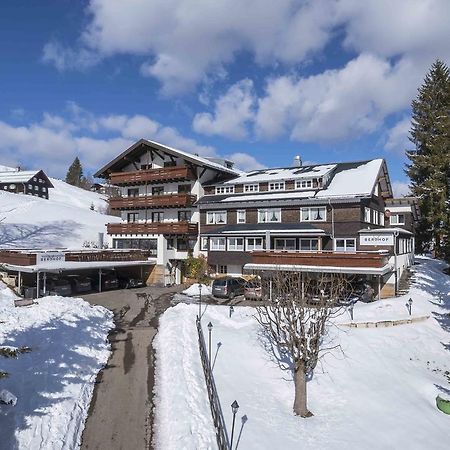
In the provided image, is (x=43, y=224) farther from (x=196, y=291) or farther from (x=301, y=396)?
(x=301, y=396)

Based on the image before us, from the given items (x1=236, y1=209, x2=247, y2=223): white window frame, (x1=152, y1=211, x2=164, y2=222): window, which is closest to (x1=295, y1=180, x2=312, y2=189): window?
(x1=236, y1=209, x2=247, y2=223): white window frame

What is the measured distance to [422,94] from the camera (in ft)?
171

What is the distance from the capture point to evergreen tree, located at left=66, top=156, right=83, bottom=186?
144875 mm

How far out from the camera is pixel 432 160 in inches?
1609

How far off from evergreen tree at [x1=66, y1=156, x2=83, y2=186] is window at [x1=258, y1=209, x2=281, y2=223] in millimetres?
121805

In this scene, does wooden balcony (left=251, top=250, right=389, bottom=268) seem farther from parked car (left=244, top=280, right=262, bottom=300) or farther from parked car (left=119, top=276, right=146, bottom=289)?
parked car (left=119, top=276, right=146, bottom=289)

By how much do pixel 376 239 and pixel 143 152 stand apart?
28293mm

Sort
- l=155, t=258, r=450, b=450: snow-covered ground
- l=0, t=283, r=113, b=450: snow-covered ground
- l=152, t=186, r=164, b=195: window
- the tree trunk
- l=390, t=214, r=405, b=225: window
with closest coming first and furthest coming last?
1. l=0, t=283, r=113, b=450: snow-covered ground
2. l=155, t=258, r=450, b=450: snow-covered ground
3. the tree trunk
4. l=152, t=186, r=164, b=195: window
5. l=390, t=214, r=405, b=225: window

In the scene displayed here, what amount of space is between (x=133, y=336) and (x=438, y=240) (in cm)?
4025

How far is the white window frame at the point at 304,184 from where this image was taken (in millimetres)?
37666

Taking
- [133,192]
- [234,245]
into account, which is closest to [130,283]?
[234,245]

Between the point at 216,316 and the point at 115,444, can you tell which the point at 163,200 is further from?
the point at 115,444

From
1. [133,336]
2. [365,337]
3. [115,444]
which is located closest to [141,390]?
[115,444]

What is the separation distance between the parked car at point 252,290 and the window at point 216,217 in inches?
435
